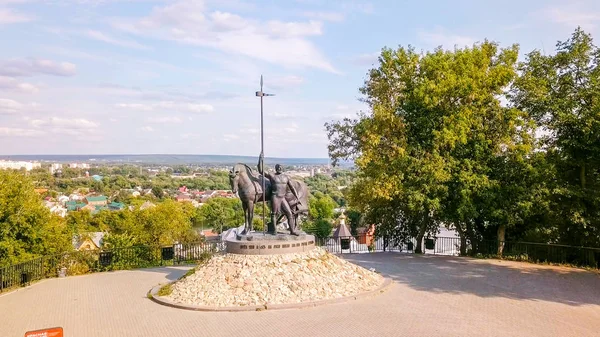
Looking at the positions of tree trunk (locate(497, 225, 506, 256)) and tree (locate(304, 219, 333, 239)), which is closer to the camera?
tree trunk (locate(497, 225, 506, 256))

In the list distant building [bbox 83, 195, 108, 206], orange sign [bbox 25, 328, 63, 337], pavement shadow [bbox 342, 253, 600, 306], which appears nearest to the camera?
orange sign [bbox 25, 328, 63, 337]

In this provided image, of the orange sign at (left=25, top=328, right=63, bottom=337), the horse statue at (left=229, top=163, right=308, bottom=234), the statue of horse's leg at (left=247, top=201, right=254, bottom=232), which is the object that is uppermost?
the horse statue at (left=229, top=163, right=308, bottom=234)

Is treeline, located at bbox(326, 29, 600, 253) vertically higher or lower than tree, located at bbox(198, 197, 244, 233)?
higher

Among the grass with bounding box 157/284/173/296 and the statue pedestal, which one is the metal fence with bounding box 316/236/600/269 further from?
the grass with bounding box 157/284/173/296

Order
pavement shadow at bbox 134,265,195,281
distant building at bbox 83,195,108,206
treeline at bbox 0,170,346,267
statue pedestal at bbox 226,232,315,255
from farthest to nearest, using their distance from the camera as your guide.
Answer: distant building at bbox 83,195,108,206 < treeline at bbox 0,170,346,267 < pavement shadow at bbox 134,265,195,281 < statue pedestal at bbox 226,232,315,255

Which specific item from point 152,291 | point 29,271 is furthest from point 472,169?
point 29,271

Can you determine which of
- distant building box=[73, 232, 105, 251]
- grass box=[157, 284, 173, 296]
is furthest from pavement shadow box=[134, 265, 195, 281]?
distant building box=[73, 232, 105, 251]

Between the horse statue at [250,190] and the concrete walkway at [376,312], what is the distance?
4.47m

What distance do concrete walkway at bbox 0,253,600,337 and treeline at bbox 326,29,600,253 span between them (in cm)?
378

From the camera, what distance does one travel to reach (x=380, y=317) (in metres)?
12.5

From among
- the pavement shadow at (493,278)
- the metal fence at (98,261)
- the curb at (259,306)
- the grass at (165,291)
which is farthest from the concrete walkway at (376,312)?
the metal fence at (98,261)

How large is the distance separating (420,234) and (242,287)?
47.8ft

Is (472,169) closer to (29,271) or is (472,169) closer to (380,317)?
(380,317)

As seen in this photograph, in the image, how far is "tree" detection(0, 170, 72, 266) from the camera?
21703 mm
